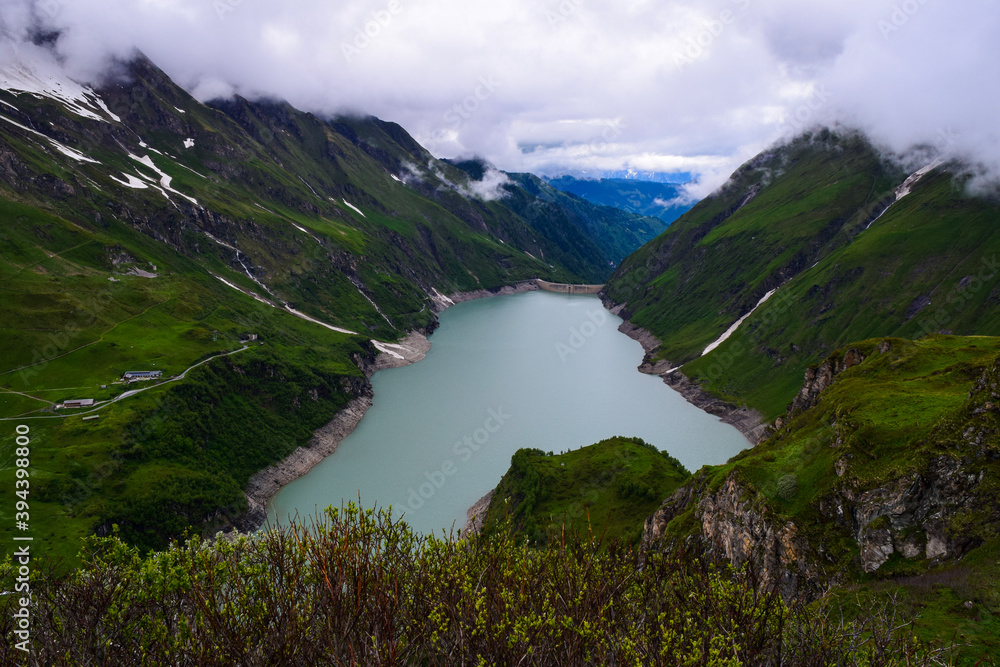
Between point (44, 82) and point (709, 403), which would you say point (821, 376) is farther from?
point (44, 82)

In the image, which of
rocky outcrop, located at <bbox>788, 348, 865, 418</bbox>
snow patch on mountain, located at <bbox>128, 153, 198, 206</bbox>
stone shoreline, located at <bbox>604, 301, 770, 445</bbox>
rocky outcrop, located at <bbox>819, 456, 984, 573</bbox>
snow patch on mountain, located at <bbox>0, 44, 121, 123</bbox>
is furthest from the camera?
snow patch on mountain, located at <bbox>0, 44, 121, 123</bbox>

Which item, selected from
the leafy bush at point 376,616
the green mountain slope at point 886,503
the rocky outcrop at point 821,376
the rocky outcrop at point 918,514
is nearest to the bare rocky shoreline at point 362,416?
the rocky outcrop at point 821,376

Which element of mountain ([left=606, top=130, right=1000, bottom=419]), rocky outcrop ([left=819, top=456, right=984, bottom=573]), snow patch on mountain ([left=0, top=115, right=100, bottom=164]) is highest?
snow patch on mountain ([left=0, top=115, right=100, bottom=164])

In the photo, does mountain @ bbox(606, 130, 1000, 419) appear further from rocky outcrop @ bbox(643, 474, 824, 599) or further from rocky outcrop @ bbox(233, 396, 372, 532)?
rocky outcrop @ bbox(233, 396, 372, 532)

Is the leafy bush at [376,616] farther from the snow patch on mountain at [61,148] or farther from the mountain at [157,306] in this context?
the snow patch on mountain at [61,148]

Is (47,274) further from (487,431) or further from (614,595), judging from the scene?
(614,595)

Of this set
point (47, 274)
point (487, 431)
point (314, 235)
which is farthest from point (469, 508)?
point (314, 235)

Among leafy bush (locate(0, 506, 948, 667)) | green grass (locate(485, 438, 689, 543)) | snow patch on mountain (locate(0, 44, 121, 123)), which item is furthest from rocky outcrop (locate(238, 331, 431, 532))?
snow patch on mountain (locate(0, 44, 121, 123))
